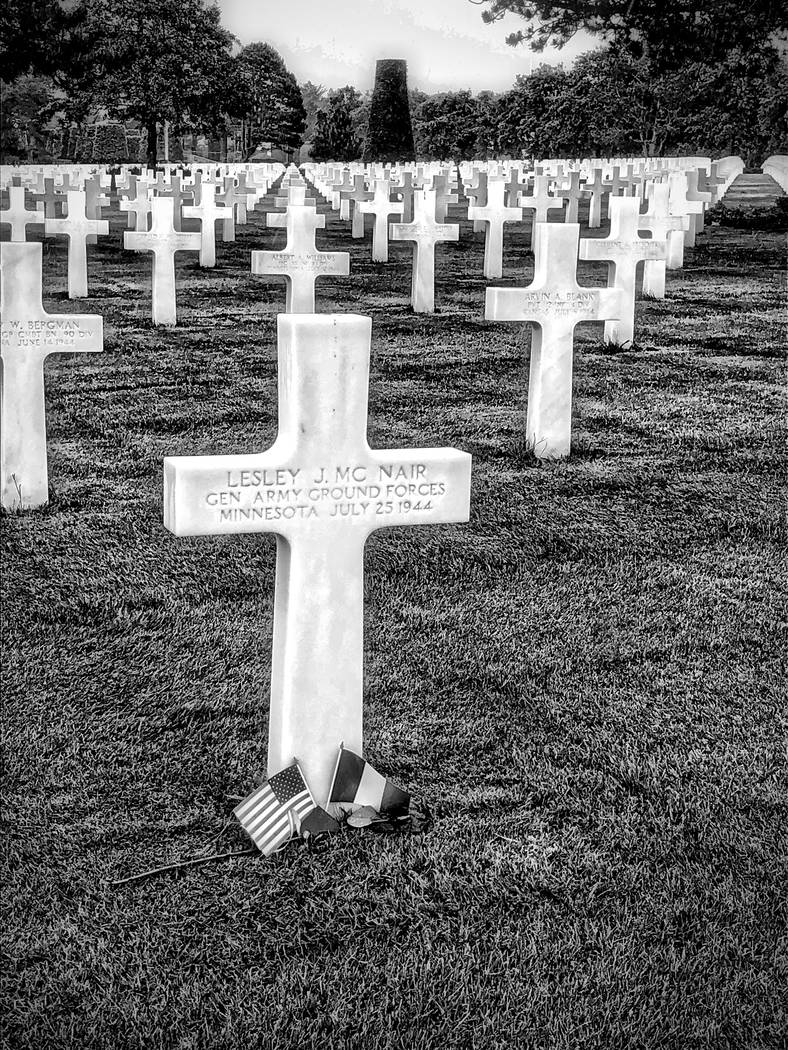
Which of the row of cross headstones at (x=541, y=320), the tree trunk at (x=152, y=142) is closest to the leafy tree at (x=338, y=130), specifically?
the tree trunk at (x=152, y=142)

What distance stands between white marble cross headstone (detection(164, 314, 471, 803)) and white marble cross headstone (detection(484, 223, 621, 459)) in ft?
9.62

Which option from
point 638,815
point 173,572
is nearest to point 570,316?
point 173,572

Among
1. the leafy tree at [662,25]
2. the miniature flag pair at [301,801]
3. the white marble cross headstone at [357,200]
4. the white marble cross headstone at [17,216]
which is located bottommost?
the miniature flag pair at [301,801]

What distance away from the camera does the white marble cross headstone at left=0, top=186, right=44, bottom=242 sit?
9673mm

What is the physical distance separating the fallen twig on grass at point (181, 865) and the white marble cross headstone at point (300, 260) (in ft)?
22.8

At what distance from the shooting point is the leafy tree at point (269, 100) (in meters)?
24.8

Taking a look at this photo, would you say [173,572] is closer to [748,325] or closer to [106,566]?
[106,566]

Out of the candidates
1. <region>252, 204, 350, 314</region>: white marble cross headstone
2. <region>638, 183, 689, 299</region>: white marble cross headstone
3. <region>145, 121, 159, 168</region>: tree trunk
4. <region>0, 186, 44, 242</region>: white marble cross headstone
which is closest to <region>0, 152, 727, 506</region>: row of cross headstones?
<region>252, 204, 350, 314</region>: white marble cross headstone

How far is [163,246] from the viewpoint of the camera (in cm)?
941

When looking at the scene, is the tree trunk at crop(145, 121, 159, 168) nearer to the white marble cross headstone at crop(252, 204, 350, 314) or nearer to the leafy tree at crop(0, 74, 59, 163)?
the leafy tree at crop(0, 74, 59, 163)

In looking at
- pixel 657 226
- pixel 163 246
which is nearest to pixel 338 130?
pixel 657 226

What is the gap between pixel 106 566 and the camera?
13.5ft

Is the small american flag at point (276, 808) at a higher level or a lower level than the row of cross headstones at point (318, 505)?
lower

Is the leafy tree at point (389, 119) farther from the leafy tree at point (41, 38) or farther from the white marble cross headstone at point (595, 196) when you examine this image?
the leafy tree at point (41, 38)
